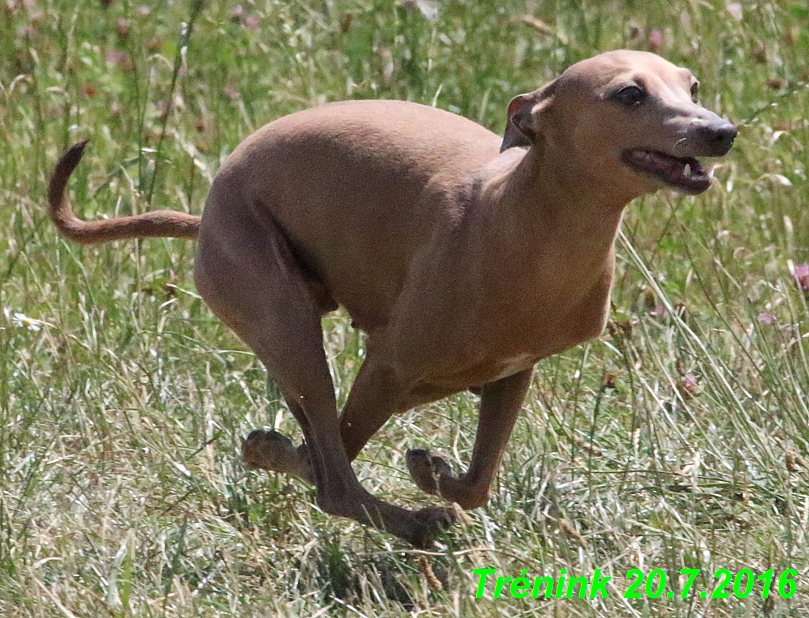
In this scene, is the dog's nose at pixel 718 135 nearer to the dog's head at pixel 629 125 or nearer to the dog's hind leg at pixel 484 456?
the dog's head at pixel 629 125

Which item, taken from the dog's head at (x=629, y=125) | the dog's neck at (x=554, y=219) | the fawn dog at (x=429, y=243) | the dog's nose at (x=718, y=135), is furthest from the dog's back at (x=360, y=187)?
the dog's nose at (x=718, y=135)

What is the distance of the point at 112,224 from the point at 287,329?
799 millimetres

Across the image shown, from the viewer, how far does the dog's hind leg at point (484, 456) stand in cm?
412

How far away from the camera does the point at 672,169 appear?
3.45m

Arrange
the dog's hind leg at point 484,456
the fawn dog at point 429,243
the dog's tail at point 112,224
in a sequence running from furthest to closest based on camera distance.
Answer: the dog's tail at point 112,224 < the dog's hind leg at point 484,456 < the fawn dog at point 429,243

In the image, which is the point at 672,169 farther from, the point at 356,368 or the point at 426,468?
the point at 356,368

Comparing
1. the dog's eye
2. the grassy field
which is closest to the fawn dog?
the dog's eye

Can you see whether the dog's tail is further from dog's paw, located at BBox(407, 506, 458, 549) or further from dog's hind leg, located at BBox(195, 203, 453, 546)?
dog's paw, located at BBox(407, 506, 458, 549)

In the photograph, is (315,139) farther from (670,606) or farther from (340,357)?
(670,606)

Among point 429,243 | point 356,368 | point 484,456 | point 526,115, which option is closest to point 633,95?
point 526,115

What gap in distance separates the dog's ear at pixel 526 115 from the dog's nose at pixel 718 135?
501mm

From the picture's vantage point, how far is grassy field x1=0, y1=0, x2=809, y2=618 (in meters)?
3.80

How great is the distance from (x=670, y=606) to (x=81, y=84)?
462 cm

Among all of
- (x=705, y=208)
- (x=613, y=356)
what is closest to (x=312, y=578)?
(x=613, y=356)
